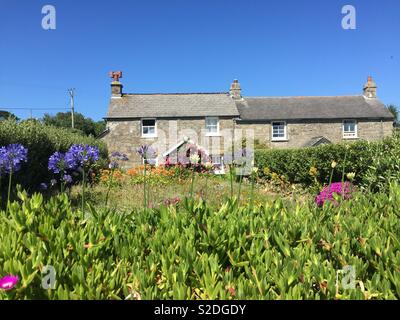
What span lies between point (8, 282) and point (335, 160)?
1429 centimetres

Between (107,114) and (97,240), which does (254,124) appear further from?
(97,240)

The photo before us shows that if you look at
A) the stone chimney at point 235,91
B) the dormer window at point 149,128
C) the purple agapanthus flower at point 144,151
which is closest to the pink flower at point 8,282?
the purple agapanthus flower at point 144,151

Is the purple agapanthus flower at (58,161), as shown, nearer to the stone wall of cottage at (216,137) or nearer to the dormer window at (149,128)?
the stone wall of cottage at (216,137)

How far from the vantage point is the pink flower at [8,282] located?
5.22ft

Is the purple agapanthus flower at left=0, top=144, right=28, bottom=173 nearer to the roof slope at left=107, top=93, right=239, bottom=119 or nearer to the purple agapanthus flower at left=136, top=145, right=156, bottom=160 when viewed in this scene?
the purple agapanthus flower at left=136, top=145, right=156, bottom=160

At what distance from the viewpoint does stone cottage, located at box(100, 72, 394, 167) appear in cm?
2856

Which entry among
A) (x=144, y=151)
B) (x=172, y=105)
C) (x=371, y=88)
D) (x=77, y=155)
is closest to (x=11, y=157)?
(x=77, y=155)

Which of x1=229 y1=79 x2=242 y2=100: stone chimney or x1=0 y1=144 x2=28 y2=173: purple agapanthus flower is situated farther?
x1=229 y1=79 x2=242 y2=100: stone chimney

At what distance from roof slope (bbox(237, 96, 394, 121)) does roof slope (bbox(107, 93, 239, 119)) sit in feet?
6.22

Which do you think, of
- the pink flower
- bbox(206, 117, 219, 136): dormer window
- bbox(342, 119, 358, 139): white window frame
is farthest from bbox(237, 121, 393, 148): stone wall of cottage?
the pink flower

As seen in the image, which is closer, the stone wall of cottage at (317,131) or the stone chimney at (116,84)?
the stone chimney at (116,84)

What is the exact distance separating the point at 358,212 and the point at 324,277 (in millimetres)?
1294

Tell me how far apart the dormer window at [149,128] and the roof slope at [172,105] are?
52 cm
